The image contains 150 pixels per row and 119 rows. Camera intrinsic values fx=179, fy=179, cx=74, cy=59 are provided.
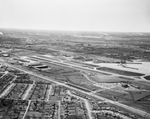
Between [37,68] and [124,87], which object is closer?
[124,87]

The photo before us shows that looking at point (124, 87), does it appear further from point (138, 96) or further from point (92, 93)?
point (92, 93)

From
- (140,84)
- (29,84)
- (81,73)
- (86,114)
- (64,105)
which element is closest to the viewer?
(86,114)

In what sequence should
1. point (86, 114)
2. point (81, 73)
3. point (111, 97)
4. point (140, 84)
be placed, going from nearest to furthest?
1. point (86, 114)
2. point (111, 97)
3. point (140, 84)
4. point (81, 73)

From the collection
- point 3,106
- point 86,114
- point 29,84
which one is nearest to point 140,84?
point 86,114

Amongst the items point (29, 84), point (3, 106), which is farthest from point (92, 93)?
point (3, 106)

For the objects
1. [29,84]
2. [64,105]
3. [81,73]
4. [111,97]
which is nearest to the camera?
[64,105]

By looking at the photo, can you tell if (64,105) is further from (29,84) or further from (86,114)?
(29,84)

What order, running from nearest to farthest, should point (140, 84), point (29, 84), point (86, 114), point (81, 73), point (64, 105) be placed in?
1. point (86, 114)
2. point (64, 105)
3. point (29, 84)
4. point (140, 84)
5. point (81, 73)

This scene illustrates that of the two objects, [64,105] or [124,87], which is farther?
[124,87]
